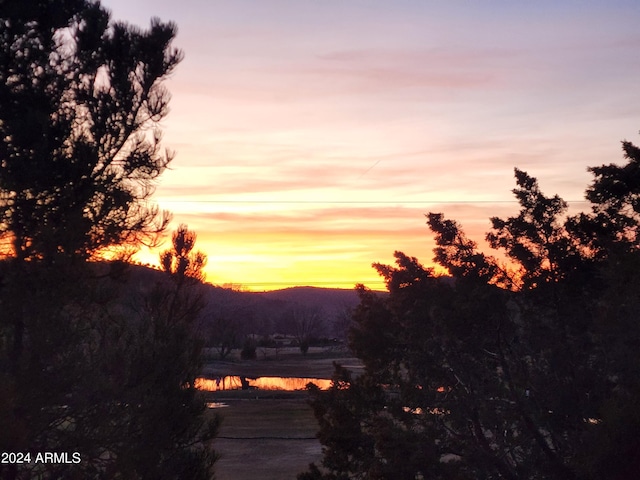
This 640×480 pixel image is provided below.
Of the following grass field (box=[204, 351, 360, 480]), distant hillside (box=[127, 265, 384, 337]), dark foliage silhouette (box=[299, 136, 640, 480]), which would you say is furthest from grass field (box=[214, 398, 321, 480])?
distant hillside (box=[127, 265, 384, 337])

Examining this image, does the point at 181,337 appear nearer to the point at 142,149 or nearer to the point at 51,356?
the point at 51,356

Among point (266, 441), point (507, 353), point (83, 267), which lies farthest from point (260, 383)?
point (83, 267)

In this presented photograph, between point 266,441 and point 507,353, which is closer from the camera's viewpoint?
point 507,353

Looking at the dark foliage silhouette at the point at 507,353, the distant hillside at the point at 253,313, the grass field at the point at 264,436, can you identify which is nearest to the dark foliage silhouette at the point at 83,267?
the grass field at the point at 264,436

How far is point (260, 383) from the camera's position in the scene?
203ft

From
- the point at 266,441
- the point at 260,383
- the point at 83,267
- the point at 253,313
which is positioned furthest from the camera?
the point at 253,313

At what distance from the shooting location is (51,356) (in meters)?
9.35

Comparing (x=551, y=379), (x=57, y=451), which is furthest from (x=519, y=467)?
(x=57, y=451)

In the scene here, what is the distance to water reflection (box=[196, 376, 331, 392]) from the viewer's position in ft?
185

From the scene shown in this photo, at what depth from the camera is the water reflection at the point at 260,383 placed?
185 ft

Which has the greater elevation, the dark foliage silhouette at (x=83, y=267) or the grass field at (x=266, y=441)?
the dark foliage silhouette at (x=83, y=267)

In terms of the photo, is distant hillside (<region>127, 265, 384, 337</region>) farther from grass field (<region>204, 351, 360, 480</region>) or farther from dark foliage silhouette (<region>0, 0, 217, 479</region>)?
dark foliage silhouette (<region>0, 0, 217, 479</region>)

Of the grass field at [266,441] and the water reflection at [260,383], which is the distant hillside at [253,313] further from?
the grass field at [266,441]

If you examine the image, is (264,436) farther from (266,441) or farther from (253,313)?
(253,313)
